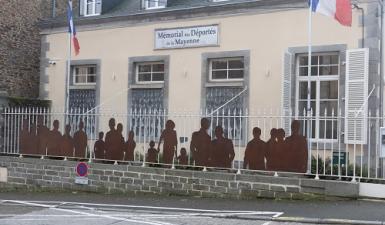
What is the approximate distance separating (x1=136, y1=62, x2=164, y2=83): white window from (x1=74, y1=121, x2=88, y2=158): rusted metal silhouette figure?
3.21 metres

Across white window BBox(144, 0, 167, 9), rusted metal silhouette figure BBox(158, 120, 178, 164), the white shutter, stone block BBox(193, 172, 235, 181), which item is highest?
white window BBox(144, 0, 167, 9)

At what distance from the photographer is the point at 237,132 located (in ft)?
43.7

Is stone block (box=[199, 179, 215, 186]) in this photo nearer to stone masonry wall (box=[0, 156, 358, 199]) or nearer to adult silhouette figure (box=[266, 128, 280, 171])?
stone masonry wall (box=[0, 156, 358, 199])

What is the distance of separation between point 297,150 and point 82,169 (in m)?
5.27

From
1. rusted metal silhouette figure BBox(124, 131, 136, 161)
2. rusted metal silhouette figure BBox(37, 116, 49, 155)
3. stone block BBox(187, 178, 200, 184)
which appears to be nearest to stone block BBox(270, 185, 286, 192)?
stone block BBox(187, 178, 200, 184)

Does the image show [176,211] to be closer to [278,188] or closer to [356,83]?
[278,188]

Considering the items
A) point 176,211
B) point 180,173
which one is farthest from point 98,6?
point 176,211

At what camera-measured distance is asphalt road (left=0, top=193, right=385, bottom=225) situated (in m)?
9.74

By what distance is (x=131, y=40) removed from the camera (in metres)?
17.5

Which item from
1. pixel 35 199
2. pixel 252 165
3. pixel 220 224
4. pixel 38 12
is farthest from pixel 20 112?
pixel 220 224

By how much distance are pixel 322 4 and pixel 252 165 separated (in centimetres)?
351

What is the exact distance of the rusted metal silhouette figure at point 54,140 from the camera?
14984 mm

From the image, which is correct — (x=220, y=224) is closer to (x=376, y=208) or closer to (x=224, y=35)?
(x=376, y=208)

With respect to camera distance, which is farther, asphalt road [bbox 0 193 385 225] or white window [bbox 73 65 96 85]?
white window [bbox 73 65 96 85]
